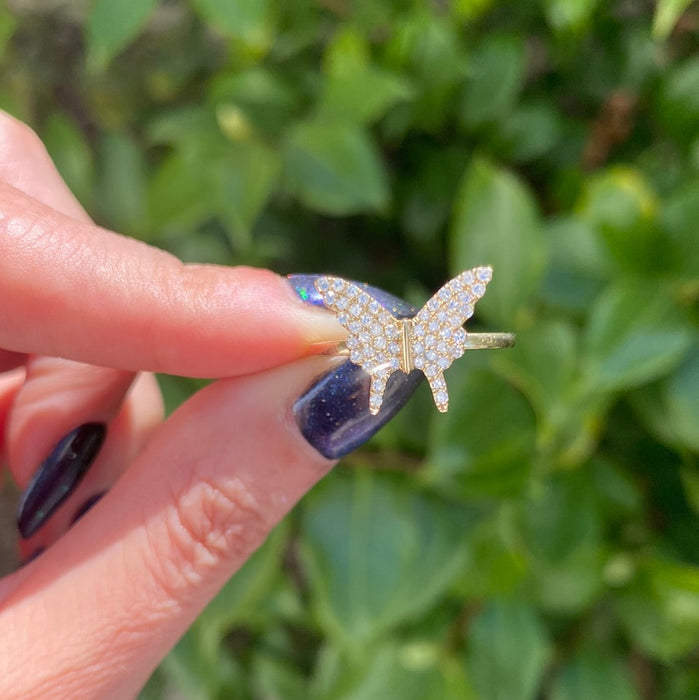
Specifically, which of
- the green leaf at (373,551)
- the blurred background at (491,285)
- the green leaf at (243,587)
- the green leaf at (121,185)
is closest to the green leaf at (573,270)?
the blurred background at (491,285)

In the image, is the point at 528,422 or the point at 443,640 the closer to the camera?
the point at 528,422

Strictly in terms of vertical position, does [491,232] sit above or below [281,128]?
below

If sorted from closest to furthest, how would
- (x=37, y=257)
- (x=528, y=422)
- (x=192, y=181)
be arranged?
1. (x=37, y=257)
2. (x=528, y=422)
3. (x=192, y=181)

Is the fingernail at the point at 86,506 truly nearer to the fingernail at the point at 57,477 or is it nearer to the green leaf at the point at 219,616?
the fingernail at the point at 57,477

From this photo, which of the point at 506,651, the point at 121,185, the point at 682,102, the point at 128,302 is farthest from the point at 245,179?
the point at 506,651

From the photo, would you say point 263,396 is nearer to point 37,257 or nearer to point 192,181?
point 37,257

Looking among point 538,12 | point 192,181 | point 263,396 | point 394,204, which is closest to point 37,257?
point 263,396

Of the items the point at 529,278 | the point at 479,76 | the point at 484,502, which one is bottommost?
the point at 484,502

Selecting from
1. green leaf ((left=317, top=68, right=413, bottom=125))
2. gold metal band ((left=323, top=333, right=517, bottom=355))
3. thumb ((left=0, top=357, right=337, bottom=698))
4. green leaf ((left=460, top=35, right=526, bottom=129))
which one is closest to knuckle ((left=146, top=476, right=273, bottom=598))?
thumb ((left=0, top=357, right=337, bottom=698))
